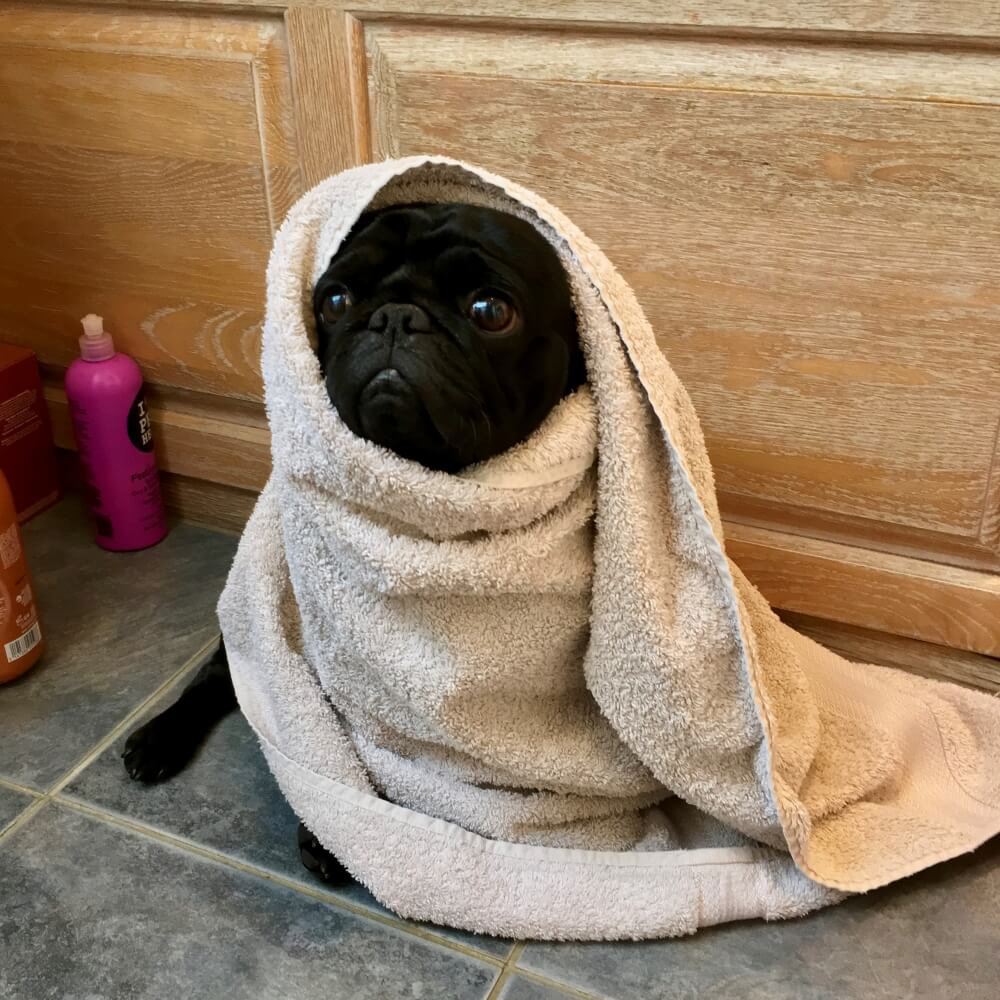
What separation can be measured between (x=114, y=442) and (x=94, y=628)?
210mm

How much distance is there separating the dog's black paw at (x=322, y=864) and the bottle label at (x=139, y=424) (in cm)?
56

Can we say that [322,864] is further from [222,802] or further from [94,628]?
[94,628]

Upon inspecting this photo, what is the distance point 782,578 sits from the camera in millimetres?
1053

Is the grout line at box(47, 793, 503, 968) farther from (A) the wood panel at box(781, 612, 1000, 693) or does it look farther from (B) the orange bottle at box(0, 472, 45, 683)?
(A) the wood panel at box(781, 612, 1000, 693)

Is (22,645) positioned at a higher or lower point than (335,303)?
lower

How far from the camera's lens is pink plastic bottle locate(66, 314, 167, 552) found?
1232 mm

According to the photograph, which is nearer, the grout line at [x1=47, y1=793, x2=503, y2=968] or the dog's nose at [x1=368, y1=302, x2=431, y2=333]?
the dog's nose at [x1=368, y1=302, x2=431, y2=333]

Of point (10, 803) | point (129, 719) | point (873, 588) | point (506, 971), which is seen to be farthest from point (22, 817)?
point (873, 588)

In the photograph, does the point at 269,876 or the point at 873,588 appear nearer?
the point at 269,876

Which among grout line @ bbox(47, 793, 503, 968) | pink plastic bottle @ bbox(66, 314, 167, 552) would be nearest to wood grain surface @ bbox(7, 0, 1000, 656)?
pink plastic bottle @ bbox(66, 314, 167, 552)

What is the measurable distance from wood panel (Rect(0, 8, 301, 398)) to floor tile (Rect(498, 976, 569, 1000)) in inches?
26.5

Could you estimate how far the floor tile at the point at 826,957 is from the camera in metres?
0.80

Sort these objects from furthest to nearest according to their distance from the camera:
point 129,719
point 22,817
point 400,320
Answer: point 129,719
point 22,817
point 400,320

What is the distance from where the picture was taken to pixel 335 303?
0.74 metres
